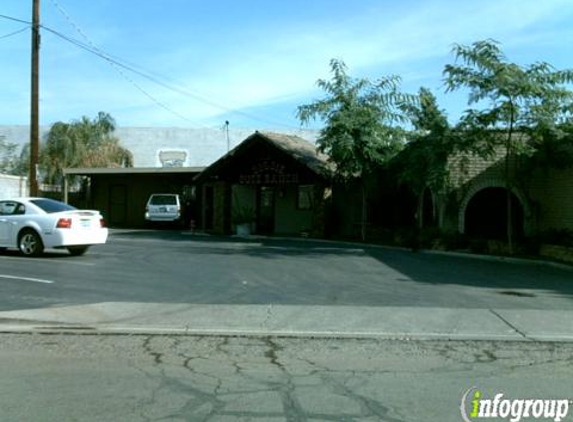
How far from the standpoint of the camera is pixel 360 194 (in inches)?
1131

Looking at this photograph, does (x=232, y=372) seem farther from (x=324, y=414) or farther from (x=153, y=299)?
(x=153, y=299)

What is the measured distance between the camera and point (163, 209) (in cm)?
3419

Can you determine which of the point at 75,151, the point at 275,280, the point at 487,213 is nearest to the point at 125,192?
the point at 75,151

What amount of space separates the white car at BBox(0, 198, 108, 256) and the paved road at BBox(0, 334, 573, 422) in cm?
846

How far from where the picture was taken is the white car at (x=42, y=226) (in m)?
17.2

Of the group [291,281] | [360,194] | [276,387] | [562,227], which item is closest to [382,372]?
[276,387]

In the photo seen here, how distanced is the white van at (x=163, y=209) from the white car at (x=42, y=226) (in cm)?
1615

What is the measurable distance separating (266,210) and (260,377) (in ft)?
81.5

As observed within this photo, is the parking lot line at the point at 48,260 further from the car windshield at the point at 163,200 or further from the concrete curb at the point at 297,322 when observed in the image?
the car windshield at the point at 163,200

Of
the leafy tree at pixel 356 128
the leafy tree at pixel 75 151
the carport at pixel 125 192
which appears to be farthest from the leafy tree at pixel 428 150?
the leafy tree at pixel 75 151

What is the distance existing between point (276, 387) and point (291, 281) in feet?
24.7

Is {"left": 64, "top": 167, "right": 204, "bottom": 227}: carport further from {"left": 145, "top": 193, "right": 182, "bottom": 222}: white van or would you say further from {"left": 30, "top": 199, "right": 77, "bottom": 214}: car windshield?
{"left": 30, "top": 199, "right": 77, "bottom": 214}: car windshield

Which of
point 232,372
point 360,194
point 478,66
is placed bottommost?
point 232,372

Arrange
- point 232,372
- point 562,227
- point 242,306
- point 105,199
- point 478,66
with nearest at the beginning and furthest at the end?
point 232,372, point 242,306, point 478,66, point 562,227, point 105,199
